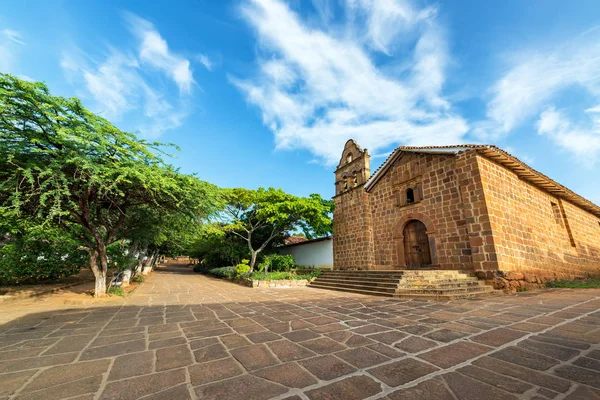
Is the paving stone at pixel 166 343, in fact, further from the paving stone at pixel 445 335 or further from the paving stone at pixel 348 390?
the paving stone at pixel 445 335

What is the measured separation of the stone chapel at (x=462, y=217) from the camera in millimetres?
7801

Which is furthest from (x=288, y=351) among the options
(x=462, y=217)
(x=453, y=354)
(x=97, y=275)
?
(x=462, y=217)

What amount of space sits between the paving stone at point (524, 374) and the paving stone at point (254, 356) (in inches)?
80.6

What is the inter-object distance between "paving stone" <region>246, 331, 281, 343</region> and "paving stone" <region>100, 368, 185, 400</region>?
105 cm

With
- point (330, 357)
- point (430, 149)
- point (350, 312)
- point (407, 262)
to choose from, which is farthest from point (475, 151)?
point (330, 357)

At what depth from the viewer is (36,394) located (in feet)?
6.02

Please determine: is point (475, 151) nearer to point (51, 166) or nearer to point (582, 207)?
point (582, 207)

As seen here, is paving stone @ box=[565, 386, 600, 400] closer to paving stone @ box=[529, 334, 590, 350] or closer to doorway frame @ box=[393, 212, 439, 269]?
paving stone @ box=[529, 334, 590, 350]

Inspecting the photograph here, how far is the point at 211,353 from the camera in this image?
103 inches

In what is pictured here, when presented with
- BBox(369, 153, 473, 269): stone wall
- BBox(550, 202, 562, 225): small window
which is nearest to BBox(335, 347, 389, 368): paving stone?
BBox(369, 153, 473, 269): stone wall

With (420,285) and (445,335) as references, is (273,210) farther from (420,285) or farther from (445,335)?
(445,335)

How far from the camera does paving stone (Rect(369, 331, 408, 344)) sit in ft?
9.60

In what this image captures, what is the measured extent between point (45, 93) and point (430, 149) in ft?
39.0

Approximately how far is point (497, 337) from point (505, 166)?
8948mm
